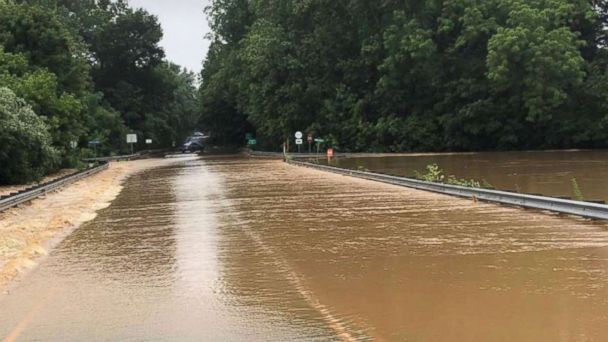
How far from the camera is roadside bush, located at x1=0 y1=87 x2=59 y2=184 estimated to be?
1179 inches

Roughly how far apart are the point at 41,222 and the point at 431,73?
48.6 meters

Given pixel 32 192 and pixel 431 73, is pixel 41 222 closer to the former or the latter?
pixel 32 192

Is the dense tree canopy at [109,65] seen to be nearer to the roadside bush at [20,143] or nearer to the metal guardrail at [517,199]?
the roadside bush at [20,143]

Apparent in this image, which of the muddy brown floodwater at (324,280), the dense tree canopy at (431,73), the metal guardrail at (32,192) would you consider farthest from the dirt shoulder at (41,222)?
the dense tree canopy at (431,73)

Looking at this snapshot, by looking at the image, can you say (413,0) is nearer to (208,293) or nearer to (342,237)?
(342,237)

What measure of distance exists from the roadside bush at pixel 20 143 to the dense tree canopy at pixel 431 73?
114ft

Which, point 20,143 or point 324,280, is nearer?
point 324,280

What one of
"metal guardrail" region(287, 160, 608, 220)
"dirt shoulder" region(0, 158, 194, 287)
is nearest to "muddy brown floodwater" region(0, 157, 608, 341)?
"metal guardrail" region(287, 160, 608, 220)

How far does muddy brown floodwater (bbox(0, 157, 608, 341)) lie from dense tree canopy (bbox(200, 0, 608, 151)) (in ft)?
140

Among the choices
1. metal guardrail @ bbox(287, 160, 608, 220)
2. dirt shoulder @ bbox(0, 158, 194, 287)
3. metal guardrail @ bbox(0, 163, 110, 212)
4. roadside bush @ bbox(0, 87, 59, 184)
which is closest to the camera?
dirt shoulder @ bbox(0, 158, 194, 287)

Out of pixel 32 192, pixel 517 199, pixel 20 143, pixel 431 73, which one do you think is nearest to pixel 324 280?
pixel 517 199

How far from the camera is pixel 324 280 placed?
905 cm

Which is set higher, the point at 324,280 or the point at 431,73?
the point at 431,73

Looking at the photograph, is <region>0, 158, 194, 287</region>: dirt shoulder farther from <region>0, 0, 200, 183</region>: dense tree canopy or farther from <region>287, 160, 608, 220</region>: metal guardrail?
<region>0, 0, 200, 183</region>: dense tree canopy
